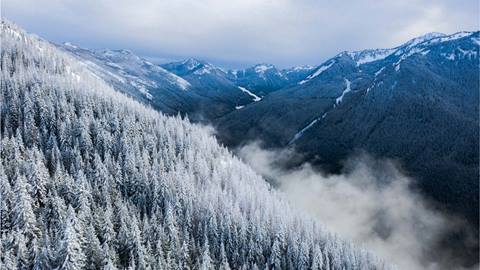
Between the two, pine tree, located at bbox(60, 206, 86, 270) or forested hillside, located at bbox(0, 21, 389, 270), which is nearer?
pine tree, located at bbox(60, 206, 86, 270)

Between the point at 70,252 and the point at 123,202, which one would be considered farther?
the point at 123,202

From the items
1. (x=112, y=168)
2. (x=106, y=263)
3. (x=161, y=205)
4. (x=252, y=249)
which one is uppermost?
(x=112, y=168)

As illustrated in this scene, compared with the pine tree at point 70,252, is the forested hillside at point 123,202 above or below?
above

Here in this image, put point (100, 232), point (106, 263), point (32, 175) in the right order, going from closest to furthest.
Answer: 1. point (106, 263)
2. point (100, 232)
3. point (32, 175)

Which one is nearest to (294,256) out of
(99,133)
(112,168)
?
(112,168)

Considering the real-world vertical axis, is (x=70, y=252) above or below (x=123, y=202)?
below

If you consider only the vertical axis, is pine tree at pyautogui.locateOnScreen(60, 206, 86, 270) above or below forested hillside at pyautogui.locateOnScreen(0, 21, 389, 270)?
below

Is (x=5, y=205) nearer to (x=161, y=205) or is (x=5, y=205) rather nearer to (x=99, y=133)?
(x=161, y=205)

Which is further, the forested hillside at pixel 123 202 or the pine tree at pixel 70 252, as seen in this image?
the forested hillside at pixel 123 202
